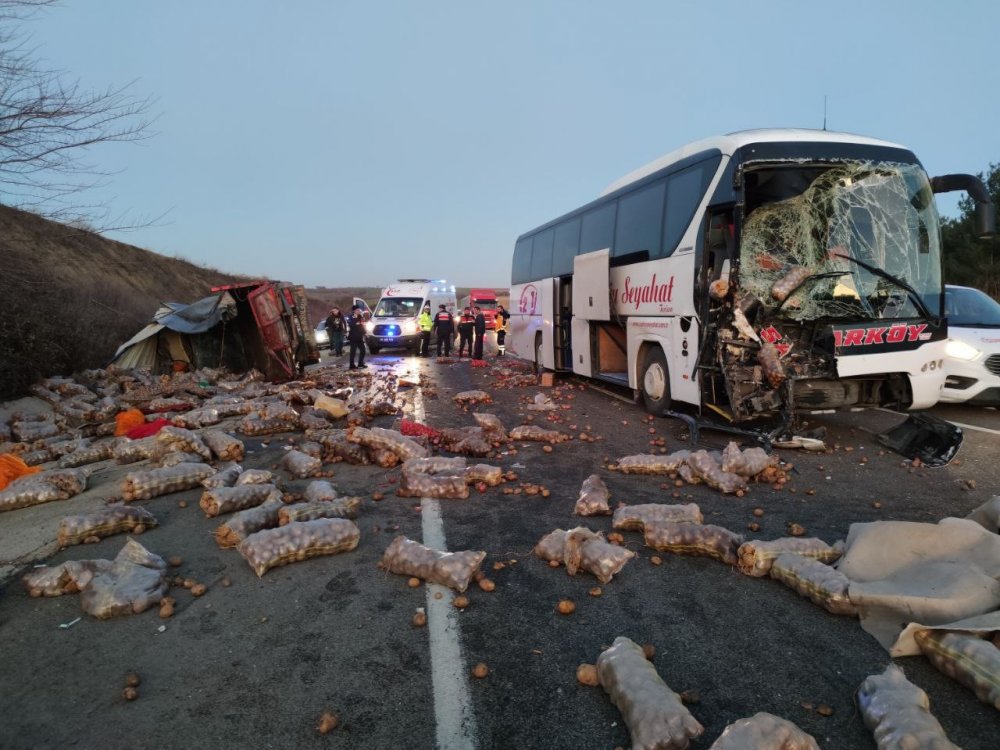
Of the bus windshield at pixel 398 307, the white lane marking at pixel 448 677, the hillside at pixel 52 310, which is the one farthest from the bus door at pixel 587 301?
the bus windshield at pixel 398 307

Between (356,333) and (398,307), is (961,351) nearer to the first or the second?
(356,333)

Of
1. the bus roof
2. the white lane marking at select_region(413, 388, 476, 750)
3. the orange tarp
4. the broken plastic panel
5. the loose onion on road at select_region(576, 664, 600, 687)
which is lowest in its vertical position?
the white lane marking at select_region(413, 388, 476, 750)

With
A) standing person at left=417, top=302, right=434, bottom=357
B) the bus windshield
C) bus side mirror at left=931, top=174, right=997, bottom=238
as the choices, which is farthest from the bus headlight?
the bus windshield

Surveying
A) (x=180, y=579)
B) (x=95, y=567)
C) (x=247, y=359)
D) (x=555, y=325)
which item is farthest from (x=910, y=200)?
(x=247, y=359)

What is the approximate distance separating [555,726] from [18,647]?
3.09 meters

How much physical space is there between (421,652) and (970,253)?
32.6 m

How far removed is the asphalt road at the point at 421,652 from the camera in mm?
2566

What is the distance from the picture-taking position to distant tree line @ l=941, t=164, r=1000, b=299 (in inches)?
989

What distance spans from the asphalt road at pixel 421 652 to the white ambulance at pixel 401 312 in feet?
66.2

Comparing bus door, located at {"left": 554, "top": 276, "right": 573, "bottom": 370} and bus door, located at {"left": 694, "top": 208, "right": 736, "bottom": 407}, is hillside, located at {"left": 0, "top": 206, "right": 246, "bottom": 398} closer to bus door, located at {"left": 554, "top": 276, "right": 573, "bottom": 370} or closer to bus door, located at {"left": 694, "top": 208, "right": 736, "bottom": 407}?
bus door, located at {"left": 554, "top": 276, "right": 573, "bottom": 370}

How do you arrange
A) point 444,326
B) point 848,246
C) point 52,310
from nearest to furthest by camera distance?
1. point 848,246
2. point 52,310
3. point 444,326

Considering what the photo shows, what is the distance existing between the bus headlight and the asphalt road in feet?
15.3

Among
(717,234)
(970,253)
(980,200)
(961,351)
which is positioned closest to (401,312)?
(717,234)

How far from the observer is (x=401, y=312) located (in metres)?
26.3
